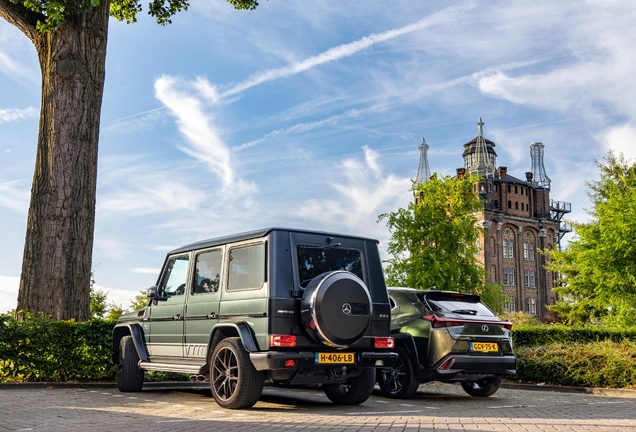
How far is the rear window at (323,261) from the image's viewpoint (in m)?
8.52

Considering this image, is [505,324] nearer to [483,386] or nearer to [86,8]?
[483,386]

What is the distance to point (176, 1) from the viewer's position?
18500 mm

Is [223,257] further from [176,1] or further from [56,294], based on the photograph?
[176,1]

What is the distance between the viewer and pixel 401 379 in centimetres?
1055

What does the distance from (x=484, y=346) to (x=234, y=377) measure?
13.5ft

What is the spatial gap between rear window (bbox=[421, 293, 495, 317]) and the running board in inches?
151

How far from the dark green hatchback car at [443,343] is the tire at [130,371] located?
3.91 metres

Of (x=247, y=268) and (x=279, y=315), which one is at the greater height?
(x=247, y=268)

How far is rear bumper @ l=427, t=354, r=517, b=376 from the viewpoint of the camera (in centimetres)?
993

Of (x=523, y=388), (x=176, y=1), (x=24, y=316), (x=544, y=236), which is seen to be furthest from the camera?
(x=544, y=236)

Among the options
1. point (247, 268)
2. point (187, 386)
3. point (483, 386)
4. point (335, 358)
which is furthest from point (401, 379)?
point (187, 386)

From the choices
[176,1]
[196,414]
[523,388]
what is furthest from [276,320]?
[176,1]

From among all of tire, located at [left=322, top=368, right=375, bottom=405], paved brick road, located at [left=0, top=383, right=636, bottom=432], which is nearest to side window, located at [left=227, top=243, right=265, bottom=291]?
paved brick road, located at [left=0, top=383, right=636, bottom=432]

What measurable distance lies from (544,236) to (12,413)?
92733 millimetres
